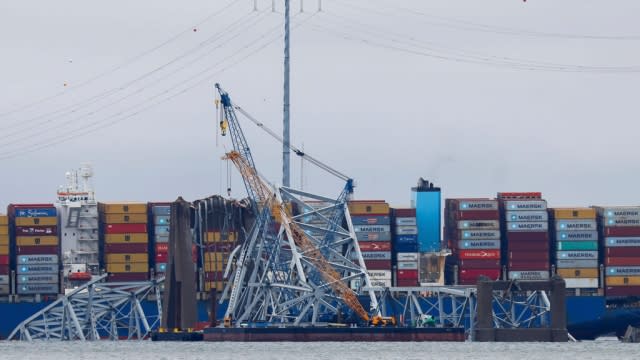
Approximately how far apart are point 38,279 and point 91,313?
13668mm

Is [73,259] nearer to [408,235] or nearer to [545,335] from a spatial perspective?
[408,235]

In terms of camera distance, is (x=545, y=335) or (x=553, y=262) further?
(x=553, y=262)

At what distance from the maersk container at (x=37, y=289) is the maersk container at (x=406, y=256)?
82.0 ft

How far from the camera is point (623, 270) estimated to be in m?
199

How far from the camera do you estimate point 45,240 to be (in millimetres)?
197875

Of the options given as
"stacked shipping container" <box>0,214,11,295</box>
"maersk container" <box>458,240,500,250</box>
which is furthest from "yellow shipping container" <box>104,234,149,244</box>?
"maersk container" <box>458,240,500,250</box>

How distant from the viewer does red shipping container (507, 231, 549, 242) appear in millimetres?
198000

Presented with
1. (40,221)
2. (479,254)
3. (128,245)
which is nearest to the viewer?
(128,245)

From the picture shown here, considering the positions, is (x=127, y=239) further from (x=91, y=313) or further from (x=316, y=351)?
(x=316, y=351)

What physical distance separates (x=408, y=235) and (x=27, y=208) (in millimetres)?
27748

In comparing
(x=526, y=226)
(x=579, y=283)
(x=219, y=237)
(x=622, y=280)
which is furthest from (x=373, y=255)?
(x=622, y=280)

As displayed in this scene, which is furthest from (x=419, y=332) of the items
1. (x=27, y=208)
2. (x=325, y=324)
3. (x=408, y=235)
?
(x=27, y=208)

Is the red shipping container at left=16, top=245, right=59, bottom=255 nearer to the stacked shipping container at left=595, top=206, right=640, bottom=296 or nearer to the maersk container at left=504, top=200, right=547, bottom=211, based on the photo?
the maersk container at left=504, top=200, right=547, bottom=211

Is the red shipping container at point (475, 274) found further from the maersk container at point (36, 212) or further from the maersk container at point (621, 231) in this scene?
the maersk container at point (36, 212)
